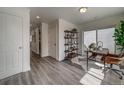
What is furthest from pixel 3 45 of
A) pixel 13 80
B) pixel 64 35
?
pixel 64 35

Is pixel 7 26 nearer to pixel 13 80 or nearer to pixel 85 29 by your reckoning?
pixel 13 80

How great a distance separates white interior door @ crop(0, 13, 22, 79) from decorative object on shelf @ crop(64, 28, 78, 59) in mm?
2866

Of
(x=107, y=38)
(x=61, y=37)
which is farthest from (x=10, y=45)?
(x=107, y=38)

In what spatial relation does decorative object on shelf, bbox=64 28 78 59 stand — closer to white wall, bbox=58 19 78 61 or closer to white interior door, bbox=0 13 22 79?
white wall, bbox=58 19 78 61

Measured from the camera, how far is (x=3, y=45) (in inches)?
125

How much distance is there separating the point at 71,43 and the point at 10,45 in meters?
3.74

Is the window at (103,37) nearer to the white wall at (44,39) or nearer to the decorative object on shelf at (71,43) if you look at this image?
the decorative object on shelf at (71,43)

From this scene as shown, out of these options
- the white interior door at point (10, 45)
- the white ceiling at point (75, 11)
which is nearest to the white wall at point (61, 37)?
Result: the white ceiling at point (75, 11)

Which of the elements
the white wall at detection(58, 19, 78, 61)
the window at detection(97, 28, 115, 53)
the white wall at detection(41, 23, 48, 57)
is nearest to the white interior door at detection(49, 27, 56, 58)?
the white wall at detection(41, 23, 48, 57)

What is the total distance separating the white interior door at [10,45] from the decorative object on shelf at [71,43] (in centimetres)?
287

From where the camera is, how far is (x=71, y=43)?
252 inches

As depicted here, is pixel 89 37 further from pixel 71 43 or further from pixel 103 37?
pixel 71 43

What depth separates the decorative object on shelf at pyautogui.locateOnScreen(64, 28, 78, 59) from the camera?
6.04m

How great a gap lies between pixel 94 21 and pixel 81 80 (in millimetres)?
3704
